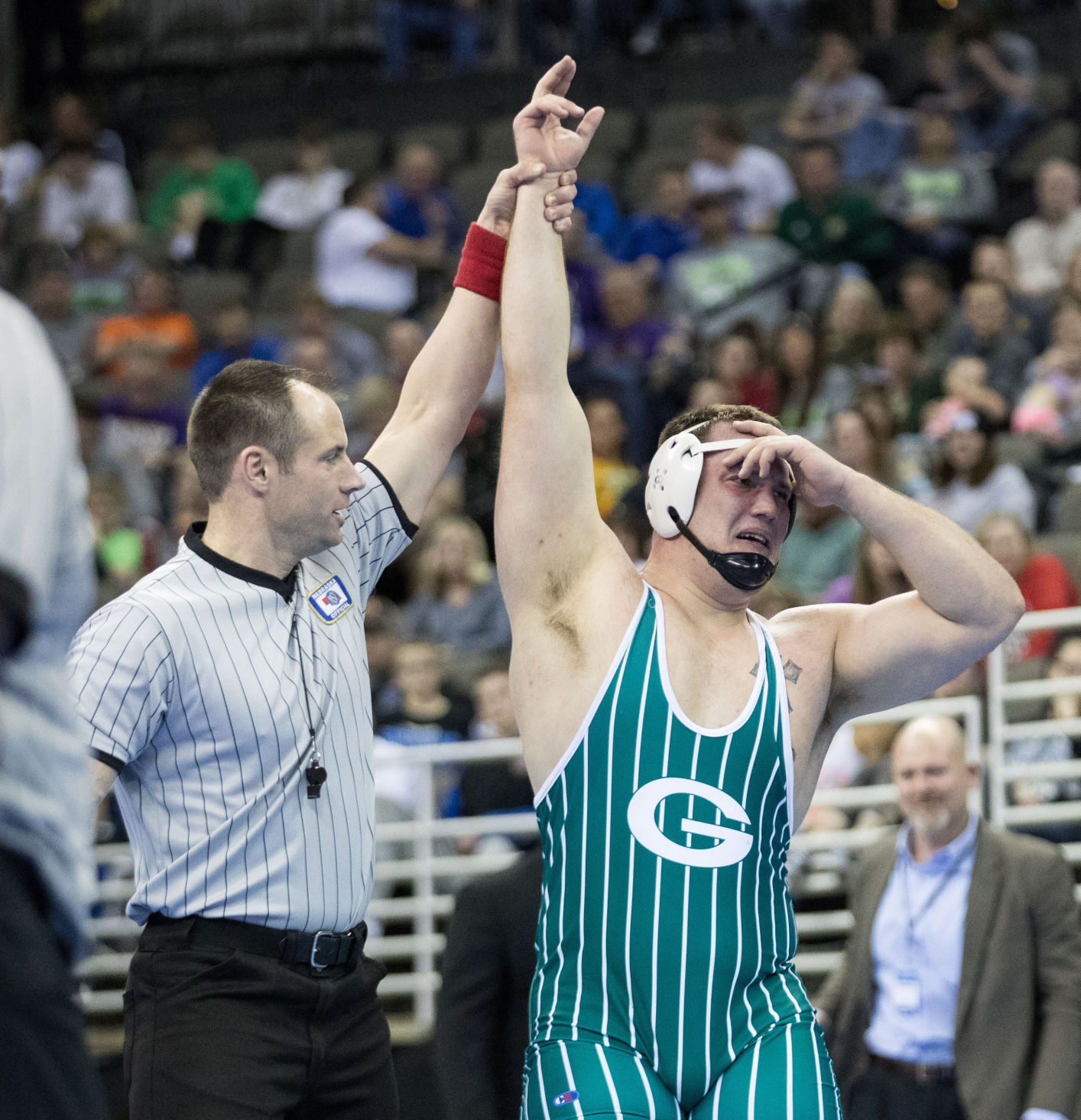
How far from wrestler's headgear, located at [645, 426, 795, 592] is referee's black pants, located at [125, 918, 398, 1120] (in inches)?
44.9

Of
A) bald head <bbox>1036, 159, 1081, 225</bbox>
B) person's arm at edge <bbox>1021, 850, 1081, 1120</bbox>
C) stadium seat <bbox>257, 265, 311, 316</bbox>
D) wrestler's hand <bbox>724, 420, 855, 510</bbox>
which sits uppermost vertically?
bald head <bbox>1036, 159, 1081, 225</bbox>

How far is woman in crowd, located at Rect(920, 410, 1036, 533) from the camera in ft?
26.7

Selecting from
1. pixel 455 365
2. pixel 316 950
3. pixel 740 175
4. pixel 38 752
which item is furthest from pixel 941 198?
pixel 38 752

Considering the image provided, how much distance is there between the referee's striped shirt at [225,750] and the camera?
11.0ft

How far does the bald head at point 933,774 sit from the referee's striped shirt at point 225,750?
8.65 ft

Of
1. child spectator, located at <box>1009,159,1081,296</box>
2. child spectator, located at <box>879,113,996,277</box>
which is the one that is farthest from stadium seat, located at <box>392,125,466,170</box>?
child spectator, located at <box>1009,159,1081,296</box>

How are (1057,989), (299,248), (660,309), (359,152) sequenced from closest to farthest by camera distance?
(1057,989)
(660,309)
(299,248)
(359,152)

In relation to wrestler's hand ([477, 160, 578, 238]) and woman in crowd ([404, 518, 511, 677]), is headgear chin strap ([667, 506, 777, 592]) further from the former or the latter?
woman in crowd ([404, 518, 511, 677])

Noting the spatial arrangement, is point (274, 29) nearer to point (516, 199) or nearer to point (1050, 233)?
point (1050, 233)

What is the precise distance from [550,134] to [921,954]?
10.2 feet

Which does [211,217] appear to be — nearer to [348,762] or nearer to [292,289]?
[292,289]

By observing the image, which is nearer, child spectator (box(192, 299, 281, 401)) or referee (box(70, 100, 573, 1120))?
referee (box(70, 100, 573, 1120))

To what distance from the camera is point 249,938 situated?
3342 millimetres

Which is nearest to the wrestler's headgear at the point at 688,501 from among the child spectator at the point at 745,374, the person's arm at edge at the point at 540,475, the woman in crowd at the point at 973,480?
the person's arm at edge at the point at 540,475
